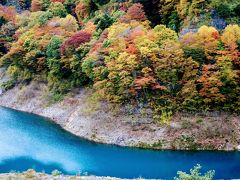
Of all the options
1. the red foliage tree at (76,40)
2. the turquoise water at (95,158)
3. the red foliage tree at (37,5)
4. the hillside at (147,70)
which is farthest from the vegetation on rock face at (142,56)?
the red foliage tree at (37,5)

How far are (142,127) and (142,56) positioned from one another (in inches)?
310

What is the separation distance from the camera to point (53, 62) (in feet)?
214

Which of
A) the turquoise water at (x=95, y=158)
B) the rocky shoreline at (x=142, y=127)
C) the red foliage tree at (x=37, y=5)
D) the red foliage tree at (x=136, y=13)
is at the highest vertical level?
the red foliage tree at (x=37, y=5)

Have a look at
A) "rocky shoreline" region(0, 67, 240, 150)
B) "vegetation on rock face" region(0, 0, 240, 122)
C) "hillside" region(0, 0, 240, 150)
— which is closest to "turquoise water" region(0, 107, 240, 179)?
"rocky shoreline" region(0, 67, 240, 150)

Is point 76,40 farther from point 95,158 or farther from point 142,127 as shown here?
point 95,158

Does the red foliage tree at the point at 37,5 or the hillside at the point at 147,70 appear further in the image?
the red foliage tree at the point at 37,5

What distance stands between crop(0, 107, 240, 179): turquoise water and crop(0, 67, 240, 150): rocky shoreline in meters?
1.14

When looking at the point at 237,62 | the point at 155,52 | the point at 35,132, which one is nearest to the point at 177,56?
the point at 155,52

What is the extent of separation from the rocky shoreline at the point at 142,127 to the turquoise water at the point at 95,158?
1.14 m

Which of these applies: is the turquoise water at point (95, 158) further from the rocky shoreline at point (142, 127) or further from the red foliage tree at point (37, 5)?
the red foliage tree at point (37, 5)

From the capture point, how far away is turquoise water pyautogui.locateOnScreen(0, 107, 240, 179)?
45.4 meters

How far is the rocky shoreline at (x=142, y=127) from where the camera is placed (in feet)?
166

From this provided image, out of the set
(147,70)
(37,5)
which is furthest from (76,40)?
(37,5)

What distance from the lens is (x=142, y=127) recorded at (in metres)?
53.2
